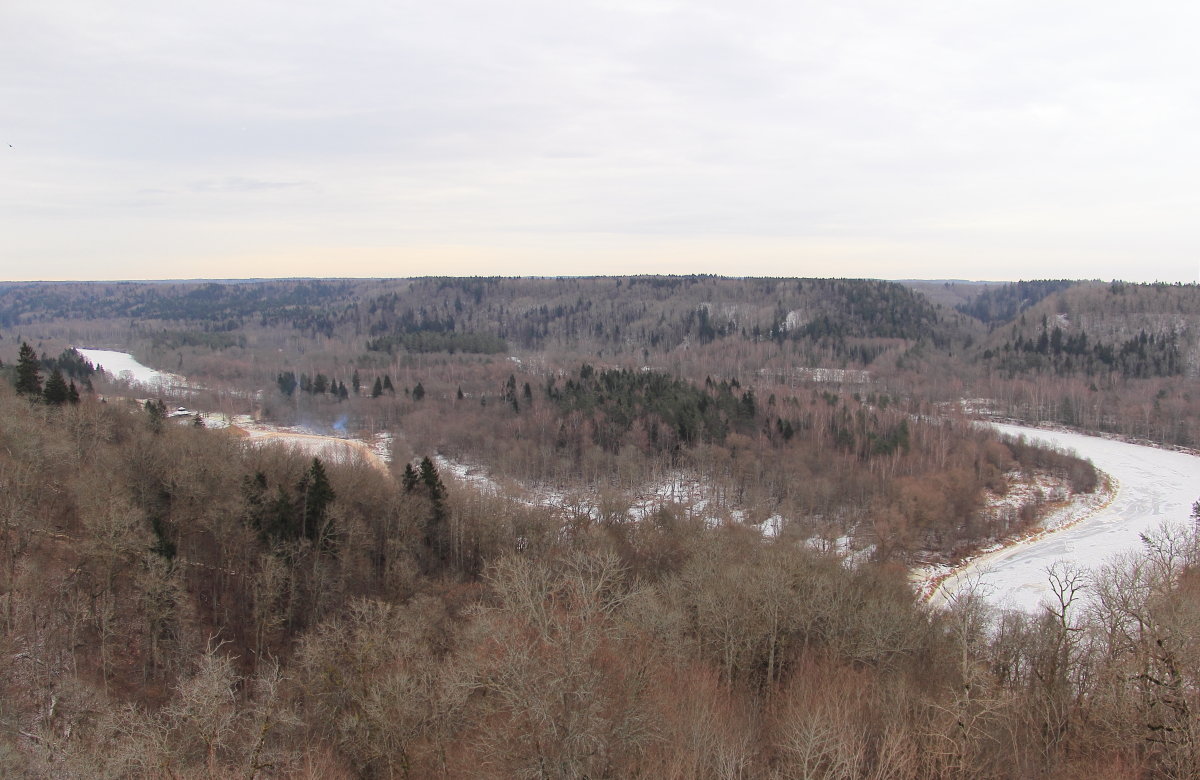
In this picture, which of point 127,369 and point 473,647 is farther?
point 127,369

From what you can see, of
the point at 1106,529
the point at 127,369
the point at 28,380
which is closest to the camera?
the point at 28,380

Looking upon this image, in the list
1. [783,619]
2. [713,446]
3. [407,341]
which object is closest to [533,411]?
[713,446]

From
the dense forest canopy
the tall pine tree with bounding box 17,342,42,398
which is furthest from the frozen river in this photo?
the tall pine tree with bounding box 17,342,42,398

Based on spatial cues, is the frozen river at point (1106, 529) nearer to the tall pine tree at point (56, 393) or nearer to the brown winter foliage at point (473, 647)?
the brown winter foliage at point (473, 647)

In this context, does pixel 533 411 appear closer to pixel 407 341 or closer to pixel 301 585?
pixel 301 585

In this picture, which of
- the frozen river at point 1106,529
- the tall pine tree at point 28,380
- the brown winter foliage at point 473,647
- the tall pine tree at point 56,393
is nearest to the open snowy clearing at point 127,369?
the tall pine tree at point 28,380

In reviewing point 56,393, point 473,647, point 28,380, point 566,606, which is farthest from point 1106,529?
point 28,380

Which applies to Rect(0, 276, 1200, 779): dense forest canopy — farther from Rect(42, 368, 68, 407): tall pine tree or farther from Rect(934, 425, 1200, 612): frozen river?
Rect(934, 425, 1200, 612): frozen river

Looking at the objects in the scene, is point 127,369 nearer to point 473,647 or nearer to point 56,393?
point 56,393
